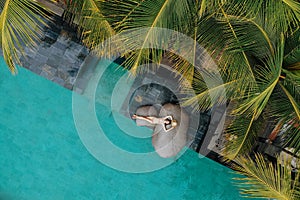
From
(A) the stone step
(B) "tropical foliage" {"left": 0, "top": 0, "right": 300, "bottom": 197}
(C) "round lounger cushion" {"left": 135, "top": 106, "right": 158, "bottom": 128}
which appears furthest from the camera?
(A) the stone step

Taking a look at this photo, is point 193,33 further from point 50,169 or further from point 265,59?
point 50,169

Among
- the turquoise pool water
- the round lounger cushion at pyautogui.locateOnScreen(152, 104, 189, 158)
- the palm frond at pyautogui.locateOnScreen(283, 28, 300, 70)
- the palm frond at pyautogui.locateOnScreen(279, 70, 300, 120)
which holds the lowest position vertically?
the turquoise pool water

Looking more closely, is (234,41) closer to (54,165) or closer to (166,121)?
(166,121)

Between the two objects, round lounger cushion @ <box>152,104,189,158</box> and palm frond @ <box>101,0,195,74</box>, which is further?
round lounger cushion @ <box>152,104,189,158</box>

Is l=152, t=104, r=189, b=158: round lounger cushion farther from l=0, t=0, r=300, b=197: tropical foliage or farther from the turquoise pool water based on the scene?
l=0, t=0, r=300, b=197: tropical foliage

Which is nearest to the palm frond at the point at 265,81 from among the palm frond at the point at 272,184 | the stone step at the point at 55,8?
the palm frond at the point at 272,184

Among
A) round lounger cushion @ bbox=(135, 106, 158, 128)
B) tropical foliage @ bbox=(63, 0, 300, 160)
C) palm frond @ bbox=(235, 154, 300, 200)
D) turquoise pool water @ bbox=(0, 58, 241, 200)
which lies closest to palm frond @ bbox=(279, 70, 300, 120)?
tropical foliage @ bbox=(63, 0, 300, 160)

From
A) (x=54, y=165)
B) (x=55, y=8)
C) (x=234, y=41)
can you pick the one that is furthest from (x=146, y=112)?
(x=55, y=8)

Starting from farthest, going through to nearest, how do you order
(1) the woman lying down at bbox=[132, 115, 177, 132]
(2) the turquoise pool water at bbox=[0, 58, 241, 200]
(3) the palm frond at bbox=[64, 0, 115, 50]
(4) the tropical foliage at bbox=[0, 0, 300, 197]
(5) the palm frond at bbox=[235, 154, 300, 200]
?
(2) the turquoise pool water at bbox=[0, 58, 241, 200]
(1) the woman lying down at bbox=[132, 115, 177, 132]
(3) the palm frond at bbox=[64, 0, 115, 50]
(5) the palm frond at bbox=[235, 154, 300, 200]
(4) the tropical foliage at bbox=[0, 0, 300, 197]
